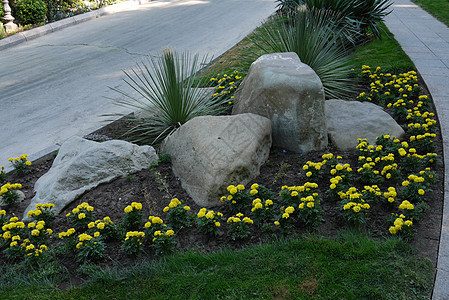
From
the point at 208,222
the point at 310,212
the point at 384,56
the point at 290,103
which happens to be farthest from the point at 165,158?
the point at 384,56

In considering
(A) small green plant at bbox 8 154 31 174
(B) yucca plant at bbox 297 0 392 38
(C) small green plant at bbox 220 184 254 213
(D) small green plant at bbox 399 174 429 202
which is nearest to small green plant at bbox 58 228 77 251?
(C) small green plant at bbox 220 184 254 213

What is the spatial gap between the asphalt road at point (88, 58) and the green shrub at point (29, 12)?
0.89 metres

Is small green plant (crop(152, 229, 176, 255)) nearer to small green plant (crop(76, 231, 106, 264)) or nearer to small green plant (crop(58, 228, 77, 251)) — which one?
small green plant (crop(76, 231, 106, 264))

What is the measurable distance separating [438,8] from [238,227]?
43.0 feet

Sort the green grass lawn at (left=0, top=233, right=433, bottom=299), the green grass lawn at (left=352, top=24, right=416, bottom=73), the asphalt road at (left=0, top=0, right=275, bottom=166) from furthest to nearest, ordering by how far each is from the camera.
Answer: the green grass lawn at (left=352, top=24, right=416, bottom=73) → the asphalt road at (left=0, top=0, right=275, bottom=166) → the green grass lawn at (left=0, top=233, right=433, bottom=299)

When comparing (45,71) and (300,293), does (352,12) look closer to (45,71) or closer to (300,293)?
(45,71)

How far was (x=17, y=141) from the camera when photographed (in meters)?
6.23

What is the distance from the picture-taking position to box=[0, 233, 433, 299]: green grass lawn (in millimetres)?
3209

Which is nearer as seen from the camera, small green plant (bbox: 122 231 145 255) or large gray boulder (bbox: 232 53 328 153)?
small green plant (bbox: 122 231 145 255)

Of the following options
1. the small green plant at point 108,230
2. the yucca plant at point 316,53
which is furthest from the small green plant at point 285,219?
the yucca plant at point 316,53

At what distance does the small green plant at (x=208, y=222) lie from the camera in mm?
3770

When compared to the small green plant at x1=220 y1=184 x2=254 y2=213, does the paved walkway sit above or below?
below

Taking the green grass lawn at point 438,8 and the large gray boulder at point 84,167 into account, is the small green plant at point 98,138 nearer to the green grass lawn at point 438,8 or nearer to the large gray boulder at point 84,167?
the large gray boulder at point 84,167

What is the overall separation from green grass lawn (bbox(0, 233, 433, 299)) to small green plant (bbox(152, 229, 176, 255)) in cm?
8
